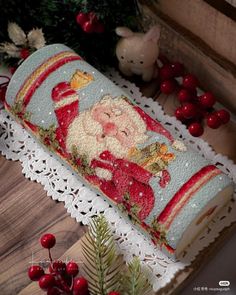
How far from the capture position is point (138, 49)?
3.72 feet

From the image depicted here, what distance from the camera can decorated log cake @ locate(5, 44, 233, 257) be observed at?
0.97 meters

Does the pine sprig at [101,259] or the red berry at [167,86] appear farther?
the red berry at [167,86]

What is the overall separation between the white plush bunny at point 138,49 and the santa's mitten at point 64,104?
5.4 inches

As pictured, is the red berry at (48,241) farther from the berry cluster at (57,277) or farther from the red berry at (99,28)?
the red berry at (99,28)

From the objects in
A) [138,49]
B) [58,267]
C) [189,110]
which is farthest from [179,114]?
[58,267]

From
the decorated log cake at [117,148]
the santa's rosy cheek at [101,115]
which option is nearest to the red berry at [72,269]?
the decorated log cake at [117,148]

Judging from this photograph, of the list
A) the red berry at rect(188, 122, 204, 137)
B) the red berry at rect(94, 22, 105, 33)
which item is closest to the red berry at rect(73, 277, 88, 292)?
the red berry at rect(188, 122, 204, 137)

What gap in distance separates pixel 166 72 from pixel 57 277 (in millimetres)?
418

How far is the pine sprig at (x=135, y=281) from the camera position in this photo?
919mm

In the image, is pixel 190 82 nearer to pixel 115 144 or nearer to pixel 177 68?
pixel 177 68

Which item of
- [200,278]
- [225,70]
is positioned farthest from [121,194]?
[225,70]

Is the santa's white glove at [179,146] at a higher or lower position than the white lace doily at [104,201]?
higher

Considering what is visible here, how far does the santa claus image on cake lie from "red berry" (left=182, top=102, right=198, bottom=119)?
0.10 m

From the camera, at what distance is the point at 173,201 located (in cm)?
96
